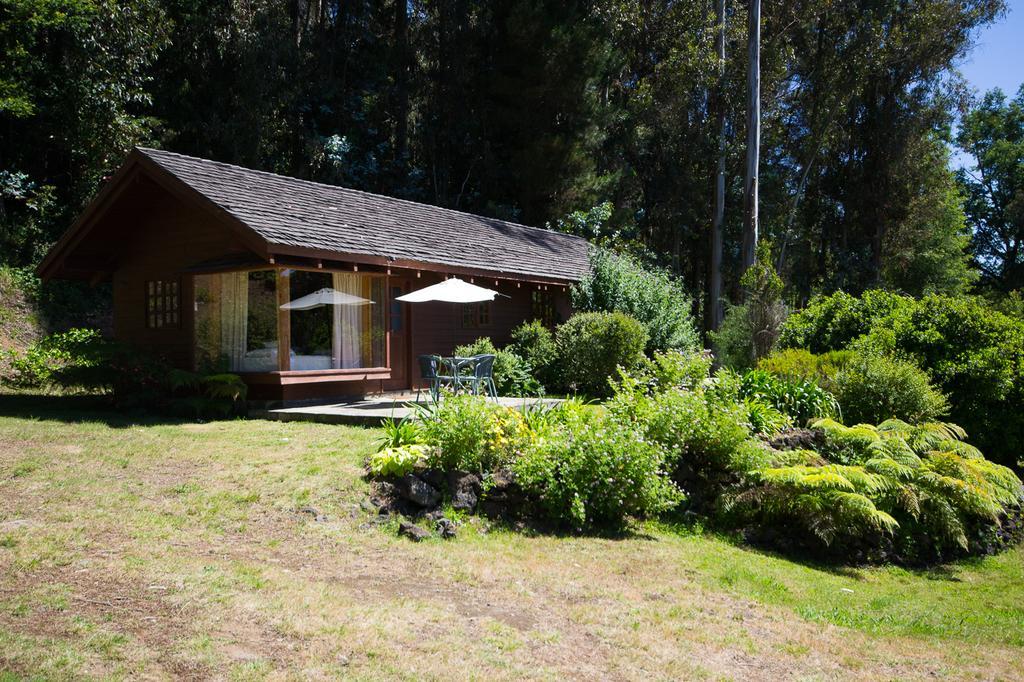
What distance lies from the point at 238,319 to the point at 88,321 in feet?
32.2

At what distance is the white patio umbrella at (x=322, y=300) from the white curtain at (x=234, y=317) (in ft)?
2.92

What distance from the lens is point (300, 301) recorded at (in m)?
12.5

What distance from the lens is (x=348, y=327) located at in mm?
13406

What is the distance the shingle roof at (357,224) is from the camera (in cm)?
1237

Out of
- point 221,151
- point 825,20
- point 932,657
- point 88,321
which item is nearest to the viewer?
point 932,657

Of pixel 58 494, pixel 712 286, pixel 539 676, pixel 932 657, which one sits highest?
pixel 712 286

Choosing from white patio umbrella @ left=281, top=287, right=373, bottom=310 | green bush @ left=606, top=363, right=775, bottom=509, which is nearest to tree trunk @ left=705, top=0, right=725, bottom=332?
white patio umbrella @ left=281, top=287, right=373, bottom=310

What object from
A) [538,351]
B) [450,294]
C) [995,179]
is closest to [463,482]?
[450,294]

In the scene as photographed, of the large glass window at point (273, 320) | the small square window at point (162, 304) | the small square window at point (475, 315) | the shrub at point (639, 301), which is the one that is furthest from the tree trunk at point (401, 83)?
the large glass window at point (273, 320)

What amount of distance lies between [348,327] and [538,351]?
4322 millimetres

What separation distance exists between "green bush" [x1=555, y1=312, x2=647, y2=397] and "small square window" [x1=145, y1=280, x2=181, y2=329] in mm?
7387

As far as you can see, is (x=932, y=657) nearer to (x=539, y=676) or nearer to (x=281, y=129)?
(x=539, y=676)

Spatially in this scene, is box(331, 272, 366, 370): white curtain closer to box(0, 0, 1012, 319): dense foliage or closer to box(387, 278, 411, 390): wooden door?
box(387, 278, 411, 390): wooden door

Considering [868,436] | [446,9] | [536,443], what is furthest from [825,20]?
[536,443]
